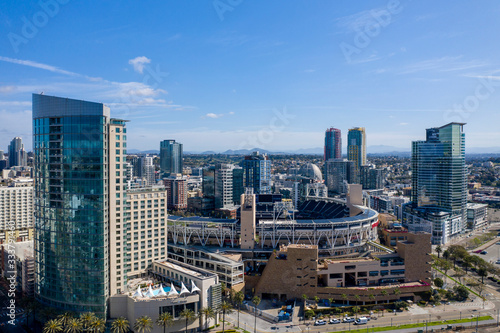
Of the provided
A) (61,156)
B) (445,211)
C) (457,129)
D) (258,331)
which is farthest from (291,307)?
(457,129)

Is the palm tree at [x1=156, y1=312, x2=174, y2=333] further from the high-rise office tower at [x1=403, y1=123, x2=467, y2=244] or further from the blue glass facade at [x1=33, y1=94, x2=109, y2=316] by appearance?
the high-rise office tower at [x1=403, y1=123, x2=467, y2=244]

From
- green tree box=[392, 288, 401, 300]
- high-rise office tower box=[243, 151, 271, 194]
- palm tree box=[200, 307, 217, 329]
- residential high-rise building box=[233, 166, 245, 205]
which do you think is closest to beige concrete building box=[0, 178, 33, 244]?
palm tree box=[200, 307, 217, 329]

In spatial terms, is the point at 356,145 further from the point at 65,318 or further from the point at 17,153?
the point at 65,318

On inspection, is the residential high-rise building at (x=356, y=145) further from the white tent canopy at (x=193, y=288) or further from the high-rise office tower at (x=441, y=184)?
the white tent canopy at (x=193, y=288)

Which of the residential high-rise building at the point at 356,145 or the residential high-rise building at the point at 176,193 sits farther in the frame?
the residential high-rise building at the point at 356,145

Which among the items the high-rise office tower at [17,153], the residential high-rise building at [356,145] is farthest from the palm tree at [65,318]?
the residential high-rise building at [356,145]
